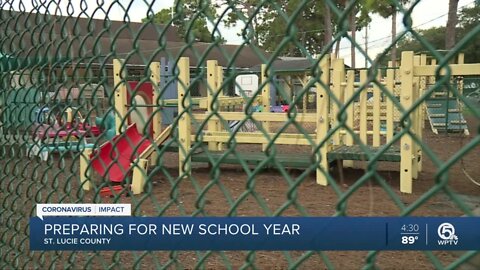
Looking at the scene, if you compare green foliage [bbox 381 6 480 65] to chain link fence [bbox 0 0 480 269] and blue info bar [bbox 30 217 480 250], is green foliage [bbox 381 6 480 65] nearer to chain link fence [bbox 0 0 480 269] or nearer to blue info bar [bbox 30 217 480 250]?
chain link fence [bbox 0 0 480 269]

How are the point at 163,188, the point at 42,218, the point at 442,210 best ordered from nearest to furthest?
the point at 42,218 < the point at 442,210 < the point at 163,188

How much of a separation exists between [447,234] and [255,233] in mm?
545

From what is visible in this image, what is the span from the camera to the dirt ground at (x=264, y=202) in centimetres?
155

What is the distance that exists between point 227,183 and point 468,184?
10.0 ft

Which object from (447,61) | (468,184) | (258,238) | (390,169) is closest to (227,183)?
(390,169)

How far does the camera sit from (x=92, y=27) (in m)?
1.96

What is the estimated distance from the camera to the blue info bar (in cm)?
135

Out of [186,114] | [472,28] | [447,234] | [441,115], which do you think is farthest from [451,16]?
[441,115]

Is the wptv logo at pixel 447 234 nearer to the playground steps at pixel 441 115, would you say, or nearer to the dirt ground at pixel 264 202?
the dirt ground at pixel 264 202

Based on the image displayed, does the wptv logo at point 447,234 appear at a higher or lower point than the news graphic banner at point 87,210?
higher

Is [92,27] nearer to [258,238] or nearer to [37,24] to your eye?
[37,24]

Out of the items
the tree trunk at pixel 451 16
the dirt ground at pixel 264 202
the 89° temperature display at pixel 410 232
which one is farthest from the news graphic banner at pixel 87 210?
the tree trunk at pixel 451 16

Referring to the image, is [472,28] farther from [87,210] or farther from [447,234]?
[87,210]

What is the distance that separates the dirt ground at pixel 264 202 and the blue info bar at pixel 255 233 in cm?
4
